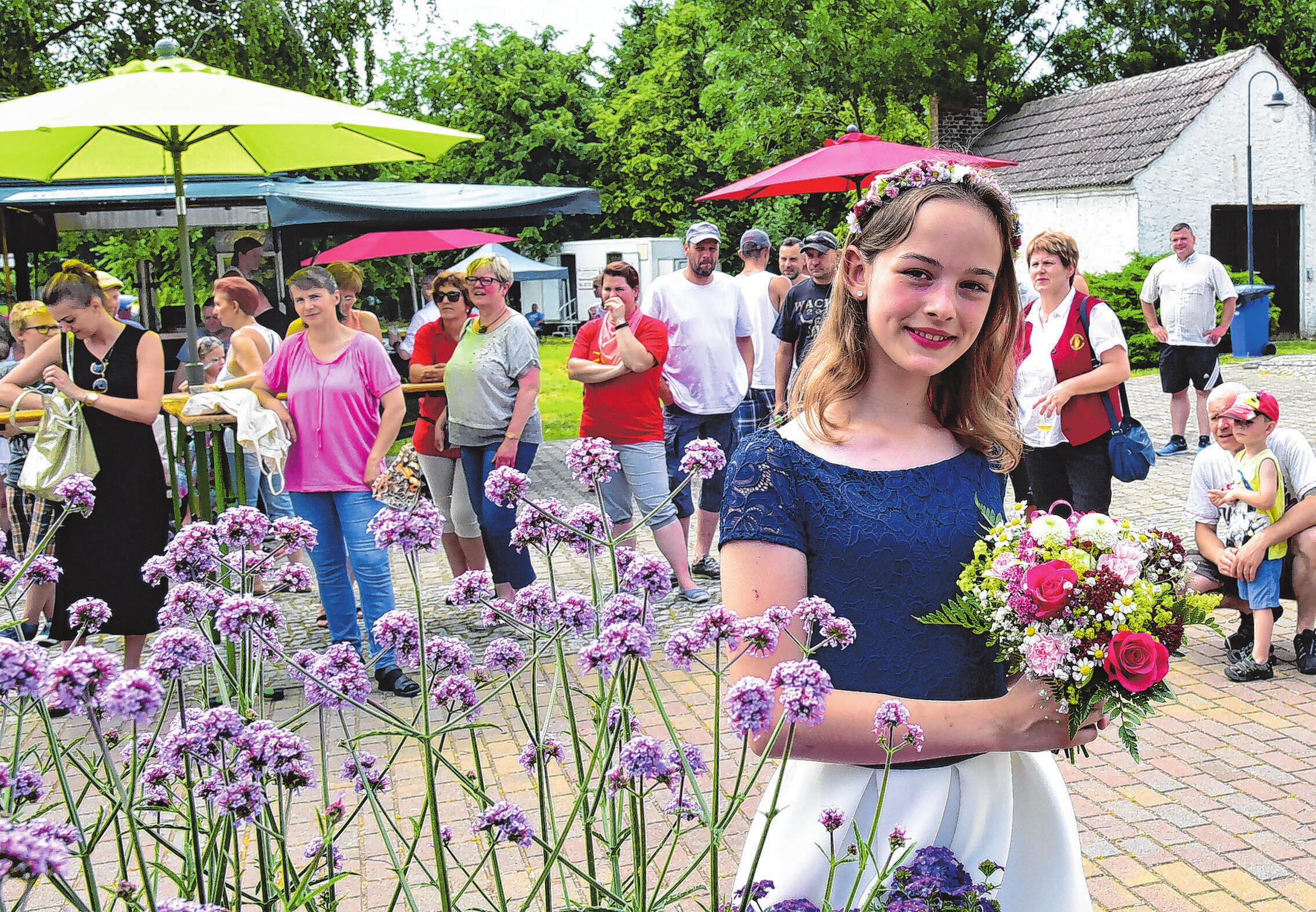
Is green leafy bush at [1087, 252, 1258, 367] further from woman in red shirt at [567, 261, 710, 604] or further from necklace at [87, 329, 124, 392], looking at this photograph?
necklace at [87, 329, 124, 392]

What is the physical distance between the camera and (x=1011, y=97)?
2931 cm

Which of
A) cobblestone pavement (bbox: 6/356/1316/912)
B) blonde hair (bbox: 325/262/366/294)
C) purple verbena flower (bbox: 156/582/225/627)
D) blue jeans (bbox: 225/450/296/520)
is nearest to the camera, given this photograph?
purple verbena flower (bbox: 156/582/225/627)

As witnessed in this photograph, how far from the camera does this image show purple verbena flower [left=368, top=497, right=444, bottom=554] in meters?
1.99

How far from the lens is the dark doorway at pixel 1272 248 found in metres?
25.1

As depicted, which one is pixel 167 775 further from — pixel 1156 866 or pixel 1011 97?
pixel 1011 97

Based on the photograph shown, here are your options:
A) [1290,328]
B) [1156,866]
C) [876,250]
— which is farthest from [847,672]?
[1290,328]

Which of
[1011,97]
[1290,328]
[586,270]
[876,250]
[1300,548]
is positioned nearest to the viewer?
[876,250]

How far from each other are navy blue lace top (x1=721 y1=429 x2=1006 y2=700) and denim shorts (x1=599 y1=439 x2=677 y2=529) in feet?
16.9

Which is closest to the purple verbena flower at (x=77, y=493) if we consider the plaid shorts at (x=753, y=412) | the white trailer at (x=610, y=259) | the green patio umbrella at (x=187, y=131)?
the green patio umbrella at (x=187, y=131)

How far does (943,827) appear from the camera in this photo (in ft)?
6.64

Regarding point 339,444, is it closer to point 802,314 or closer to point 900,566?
point 802,314

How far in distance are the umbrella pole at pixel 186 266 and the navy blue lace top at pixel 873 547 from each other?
596 centimetres

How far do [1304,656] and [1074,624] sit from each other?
4.81 metres

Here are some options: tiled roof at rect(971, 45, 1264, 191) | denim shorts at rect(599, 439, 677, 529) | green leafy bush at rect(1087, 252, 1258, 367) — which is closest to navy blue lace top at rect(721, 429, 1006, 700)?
denim shorts at rect(599, 439, 677, 529)
